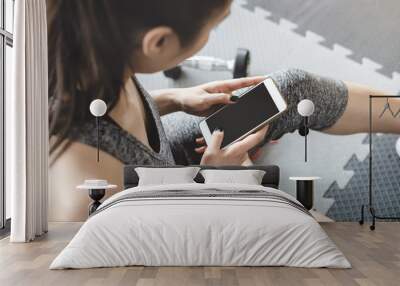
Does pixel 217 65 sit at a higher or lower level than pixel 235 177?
higher

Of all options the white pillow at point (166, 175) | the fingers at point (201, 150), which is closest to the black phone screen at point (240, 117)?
the fingers at point (201, 150)

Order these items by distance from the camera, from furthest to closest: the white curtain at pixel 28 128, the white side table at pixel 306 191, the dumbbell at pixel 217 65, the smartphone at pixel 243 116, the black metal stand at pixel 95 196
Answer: the dumbbell at pixel 217 65 < the smartphone at pixel 243 116 < the white side table at pixel 306 191 < the black metal stand at pixel 95 196 < the white curtain at pixel 28 128

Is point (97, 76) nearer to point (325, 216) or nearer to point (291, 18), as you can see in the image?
point (291, 18)

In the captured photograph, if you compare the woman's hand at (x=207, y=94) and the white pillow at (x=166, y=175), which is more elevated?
the woman's hand at (x=207, y=94)

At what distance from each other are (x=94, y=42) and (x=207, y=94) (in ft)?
5.12

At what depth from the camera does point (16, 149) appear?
6.25m

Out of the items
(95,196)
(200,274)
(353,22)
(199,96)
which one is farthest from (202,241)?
(353,22)

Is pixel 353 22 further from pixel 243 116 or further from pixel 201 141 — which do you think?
pixel 201 141

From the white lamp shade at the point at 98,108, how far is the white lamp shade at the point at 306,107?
2.37 m

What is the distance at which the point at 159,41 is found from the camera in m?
7.83

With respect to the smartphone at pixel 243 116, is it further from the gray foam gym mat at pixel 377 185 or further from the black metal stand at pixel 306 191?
the gray foam gym mat at pixel 377 185

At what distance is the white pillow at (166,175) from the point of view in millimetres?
7051

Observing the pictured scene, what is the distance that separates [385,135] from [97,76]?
3.69m

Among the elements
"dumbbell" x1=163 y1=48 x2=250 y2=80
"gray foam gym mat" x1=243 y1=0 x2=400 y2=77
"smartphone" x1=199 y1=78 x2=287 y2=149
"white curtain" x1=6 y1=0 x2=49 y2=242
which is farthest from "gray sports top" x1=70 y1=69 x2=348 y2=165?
"white curtain" x1=6 y1=0 x2=49 y2=242
